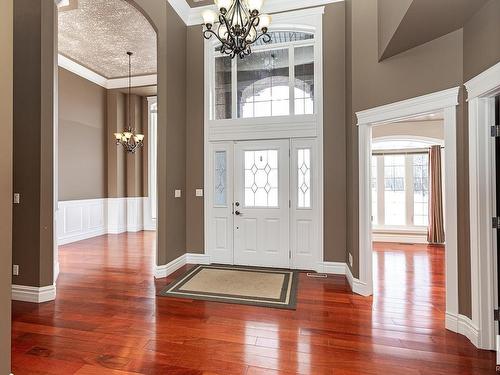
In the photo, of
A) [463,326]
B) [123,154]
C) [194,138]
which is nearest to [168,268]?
[194,138]

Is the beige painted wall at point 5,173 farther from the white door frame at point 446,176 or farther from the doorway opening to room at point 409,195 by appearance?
the doorway opening to room at point 409,195

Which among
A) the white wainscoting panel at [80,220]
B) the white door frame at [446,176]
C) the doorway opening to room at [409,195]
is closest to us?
the white door frame at [446,176]

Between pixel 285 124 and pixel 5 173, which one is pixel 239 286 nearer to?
pixel 285 124

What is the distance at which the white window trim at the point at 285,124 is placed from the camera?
448 centimetres

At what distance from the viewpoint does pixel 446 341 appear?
99.2 inches

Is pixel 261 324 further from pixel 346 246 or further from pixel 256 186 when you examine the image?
pixel 256 186

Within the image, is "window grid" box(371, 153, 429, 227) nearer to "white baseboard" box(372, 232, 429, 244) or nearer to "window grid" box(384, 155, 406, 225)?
"window grid" box(384, 155, 406, 225)

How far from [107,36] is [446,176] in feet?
20.6

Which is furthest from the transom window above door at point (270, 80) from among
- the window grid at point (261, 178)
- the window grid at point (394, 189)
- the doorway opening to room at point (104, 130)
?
the window grid at point (394, 189)

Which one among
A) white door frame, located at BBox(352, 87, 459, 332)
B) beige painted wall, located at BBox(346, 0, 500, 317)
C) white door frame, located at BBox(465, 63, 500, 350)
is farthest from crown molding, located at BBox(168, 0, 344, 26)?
white door frame, located at BBox(465, 63, 500, 350)

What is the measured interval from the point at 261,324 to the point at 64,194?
5.87 metres

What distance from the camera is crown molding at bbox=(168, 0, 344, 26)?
178 inches

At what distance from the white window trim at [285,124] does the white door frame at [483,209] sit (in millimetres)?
2163

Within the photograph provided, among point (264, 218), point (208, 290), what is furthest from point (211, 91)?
point (208, 290)
